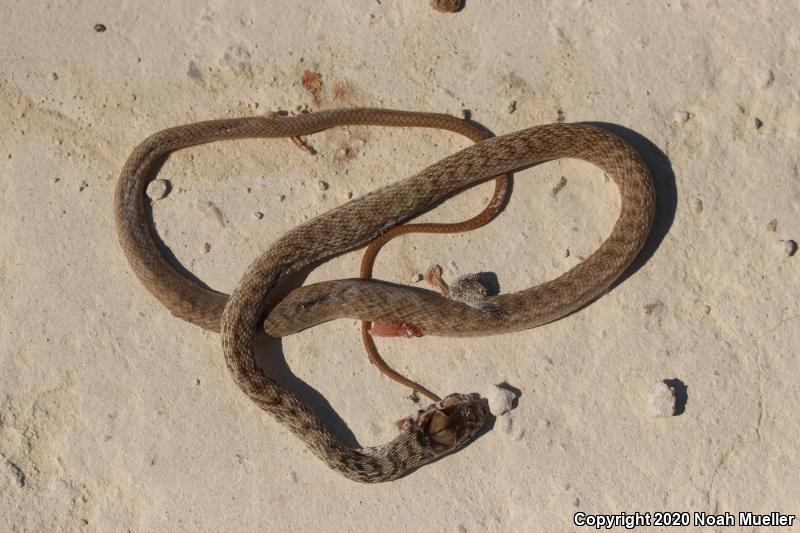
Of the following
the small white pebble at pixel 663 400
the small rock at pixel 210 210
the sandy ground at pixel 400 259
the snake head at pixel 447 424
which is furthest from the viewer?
the small rock at pixel 210 210

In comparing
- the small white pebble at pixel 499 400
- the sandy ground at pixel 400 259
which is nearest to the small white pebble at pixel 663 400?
the sandy ground at pixel 400 259

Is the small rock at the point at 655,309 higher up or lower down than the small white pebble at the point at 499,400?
higher up

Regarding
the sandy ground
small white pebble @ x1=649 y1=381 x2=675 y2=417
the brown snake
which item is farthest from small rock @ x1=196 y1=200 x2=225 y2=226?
small white pebble @ x1=649 y1=381 x2=675 y2=417

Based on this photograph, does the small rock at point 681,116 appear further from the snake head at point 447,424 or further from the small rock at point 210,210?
the small rock at point 210,210

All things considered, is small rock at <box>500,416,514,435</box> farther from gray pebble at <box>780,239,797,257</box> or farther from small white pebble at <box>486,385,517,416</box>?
gray pebble at <box>780,239,797,257</box>

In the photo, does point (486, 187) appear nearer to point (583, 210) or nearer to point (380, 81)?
point (583, 210)

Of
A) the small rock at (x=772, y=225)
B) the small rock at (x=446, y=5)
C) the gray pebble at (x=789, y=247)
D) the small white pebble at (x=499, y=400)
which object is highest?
the small rock at (x=446, y=5)

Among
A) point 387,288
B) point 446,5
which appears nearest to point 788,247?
point 387,288
